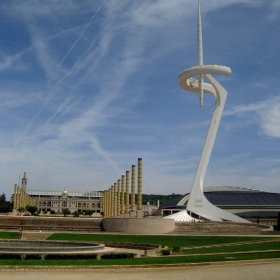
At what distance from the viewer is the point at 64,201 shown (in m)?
138

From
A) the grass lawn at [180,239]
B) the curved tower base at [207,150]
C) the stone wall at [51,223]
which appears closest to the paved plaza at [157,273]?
the grass lawn at [180,239]

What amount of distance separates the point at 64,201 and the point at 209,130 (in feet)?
327

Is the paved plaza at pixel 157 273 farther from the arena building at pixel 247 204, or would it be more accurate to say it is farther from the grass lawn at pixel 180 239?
the arena building at pixel 247 204

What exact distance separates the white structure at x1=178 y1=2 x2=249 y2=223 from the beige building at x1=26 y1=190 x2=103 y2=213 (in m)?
90.0

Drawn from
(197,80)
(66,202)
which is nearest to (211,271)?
(197,80)

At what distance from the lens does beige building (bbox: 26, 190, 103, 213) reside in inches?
5404

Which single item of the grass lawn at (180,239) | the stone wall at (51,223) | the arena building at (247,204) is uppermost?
the arena building at (247,204)

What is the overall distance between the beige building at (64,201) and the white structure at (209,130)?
295 ft

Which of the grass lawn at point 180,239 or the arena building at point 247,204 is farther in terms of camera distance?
the arena building at point 247,204

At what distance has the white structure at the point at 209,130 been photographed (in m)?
46.3

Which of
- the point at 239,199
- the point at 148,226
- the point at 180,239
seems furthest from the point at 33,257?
the point at 239,199

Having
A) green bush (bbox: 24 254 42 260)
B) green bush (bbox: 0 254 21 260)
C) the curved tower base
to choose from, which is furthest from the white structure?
green bush (bbox: 0 254 21 260)

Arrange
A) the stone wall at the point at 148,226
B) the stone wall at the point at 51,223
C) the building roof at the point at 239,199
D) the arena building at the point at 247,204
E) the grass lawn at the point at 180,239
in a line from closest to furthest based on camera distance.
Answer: the grass lawn at the point at 180,239 → the stone wall at the point at 148,226 → the stone wall at the point at 51,223 → the arena building at the point at 247,204 → the building roof at the point at 239,199

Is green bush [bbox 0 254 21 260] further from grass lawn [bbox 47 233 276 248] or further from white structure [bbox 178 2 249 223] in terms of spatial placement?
white structure [bbox 178 2 249 223]
